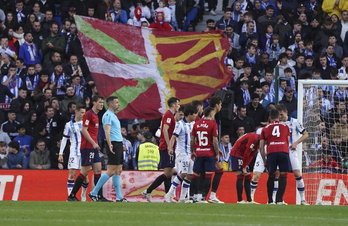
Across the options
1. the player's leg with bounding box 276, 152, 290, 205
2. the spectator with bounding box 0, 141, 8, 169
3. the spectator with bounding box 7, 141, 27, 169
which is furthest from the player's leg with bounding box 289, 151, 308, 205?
the spectator with bounding box 0, 141, 8, 169

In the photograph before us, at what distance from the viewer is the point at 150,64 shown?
25.4 m

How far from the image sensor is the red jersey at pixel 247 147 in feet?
65.9

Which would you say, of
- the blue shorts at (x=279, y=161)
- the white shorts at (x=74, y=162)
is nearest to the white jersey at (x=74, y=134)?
the white shorts at (x=74, y=162)

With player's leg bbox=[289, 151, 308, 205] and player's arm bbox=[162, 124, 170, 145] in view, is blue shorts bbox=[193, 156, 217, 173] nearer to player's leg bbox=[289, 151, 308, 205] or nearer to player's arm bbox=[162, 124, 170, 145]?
player's arm bbox=[162, 124, 170, 145]

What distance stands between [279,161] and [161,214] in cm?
437

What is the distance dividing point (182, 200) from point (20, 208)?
4.04m

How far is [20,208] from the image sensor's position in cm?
1644

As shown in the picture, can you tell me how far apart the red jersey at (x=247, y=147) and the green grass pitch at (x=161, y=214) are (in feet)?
7.75

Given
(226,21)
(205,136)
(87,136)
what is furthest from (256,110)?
(87,136)

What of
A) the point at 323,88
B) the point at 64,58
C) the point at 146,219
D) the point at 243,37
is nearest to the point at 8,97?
the point at 64,58

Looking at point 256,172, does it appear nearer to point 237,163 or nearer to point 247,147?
point 237,163

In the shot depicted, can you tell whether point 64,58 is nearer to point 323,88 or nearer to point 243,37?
point 243,37

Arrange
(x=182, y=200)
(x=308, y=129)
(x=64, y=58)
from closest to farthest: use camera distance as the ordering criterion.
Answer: (x=182, y=200)
(x=308, y=129)
(x=64, y=58)

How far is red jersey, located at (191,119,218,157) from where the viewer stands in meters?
18.9
